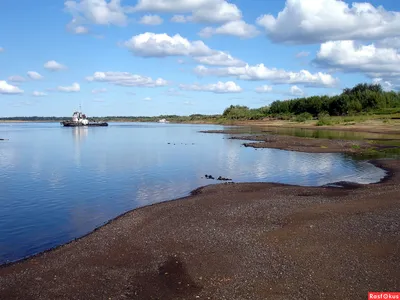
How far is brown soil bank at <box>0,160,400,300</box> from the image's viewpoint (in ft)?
35.2

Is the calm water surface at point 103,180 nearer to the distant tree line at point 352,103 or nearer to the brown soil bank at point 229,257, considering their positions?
the brown soil bank at point 229,257

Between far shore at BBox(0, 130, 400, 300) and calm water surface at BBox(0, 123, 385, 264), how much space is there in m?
2.89

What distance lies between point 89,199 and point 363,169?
26296 millimetres

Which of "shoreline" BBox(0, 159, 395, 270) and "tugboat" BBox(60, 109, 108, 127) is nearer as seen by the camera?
"shoreline" BBox(0, 159, 395, 270)

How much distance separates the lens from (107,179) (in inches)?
1286

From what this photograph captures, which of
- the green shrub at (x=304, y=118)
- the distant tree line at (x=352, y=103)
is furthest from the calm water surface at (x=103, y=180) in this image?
the distant tree line at (x=352, y=103)

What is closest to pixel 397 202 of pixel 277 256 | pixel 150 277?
pixel 277 256

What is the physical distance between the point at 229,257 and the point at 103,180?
21.2m

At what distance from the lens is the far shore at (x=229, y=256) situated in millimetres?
10742

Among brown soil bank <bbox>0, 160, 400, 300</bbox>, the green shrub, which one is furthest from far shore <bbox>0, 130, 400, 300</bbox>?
the green shrub

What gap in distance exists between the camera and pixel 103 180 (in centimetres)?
3216

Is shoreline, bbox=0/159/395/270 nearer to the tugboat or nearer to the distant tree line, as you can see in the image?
the distant tree line

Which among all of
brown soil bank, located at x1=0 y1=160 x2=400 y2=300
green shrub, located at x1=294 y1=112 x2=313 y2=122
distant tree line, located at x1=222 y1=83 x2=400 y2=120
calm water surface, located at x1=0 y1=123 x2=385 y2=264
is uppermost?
distant tree line, located at x1=222 y1=83 x2=400 y2=120

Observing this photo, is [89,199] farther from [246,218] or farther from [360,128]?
[360,128]
